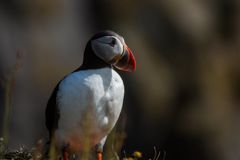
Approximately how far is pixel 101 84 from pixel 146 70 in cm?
911

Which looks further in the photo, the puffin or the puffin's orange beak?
the puffin's orange beak

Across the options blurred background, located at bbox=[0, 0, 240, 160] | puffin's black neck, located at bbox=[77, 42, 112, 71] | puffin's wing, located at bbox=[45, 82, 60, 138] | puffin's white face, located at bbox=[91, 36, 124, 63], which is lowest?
blurred background, located at bbox=[0, 0, 240, 160]

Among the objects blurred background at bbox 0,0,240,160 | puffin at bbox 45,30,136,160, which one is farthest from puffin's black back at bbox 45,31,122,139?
blurred background at bbox 0,0,240,160

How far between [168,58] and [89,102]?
9813mm

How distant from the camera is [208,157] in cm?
1611

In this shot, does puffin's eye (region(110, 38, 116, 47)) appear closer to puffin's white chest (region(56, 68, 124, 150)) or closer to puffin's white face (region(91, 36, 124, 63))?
puffin's white face (region(91, 36, 124, 63))

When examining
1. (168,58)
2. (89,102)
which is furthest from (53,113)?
(168,58)

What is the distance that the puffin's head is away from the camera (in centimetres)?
686

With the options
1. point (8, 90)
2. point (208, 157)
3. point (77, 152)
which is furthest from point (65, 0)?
point (8, 90)

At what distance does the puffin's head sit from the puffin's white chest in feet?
0.37

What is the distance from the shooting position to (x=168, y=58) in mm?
16375

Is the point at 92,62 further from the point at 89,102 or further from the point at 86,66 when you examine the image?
the point at 89,102

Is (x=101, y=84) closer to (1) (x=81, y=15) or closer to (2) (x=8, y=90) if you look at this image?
(2) (x=8, y=90)

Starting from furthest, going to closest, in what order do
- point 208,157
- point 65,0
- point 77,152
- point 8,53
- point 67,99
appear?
point 208,157, point 65,0, point 8,53, point 77,152, point 67,99
